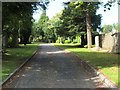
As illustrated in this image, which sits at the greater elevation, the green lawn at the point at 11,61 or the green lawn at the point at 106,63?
the green lawn at the point at 11,61

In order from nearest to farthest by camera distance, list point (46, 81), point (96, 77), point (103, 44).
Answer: point (46, 81)
point (96, 77)
point (103, 44)

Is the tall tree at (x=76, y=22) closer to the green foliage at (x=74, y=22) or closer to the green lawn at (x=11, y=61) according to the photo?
the green foliage at (x=74, y=22)

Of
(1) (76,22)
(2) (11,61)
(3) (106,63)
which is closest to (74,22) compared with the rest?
(1) (76,22)

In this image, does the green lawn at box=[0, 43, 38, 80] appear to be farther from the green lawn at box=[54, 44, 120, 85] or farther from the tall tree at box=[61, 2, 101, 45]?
the tall tree at box=[61, 2, 101, 45]

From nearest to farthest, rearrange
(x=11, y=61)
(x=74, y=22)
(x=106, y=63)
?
(x=106, y=63), (x=11, y=61), (x=74, y=22)

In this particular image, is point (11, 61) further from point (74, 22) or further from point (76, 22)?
point (76, 22)

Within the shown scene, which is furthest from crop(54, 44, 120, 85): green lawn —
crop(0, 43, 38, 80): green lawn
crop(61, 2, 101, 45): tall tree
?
crop(61, 2, 101, 45): tall tree

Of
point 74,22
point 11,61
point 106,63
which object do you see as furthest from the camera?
point 74,22

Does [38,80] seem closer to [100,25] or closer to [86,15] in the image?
[86,15]

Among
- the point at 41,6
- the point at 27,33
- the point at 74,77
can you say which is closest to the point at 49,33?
the point at 27,33

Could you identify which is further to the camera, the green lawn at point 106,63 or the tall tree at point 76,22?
the tall tree at point 76,22

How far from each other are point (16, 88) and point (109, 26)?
150390mm

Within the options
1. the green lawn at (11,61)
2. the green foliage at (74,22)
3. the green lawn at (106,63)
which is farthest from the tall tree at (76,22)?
the green lawn at (106,63)

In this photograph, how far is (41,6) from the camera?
2727 centimetres
